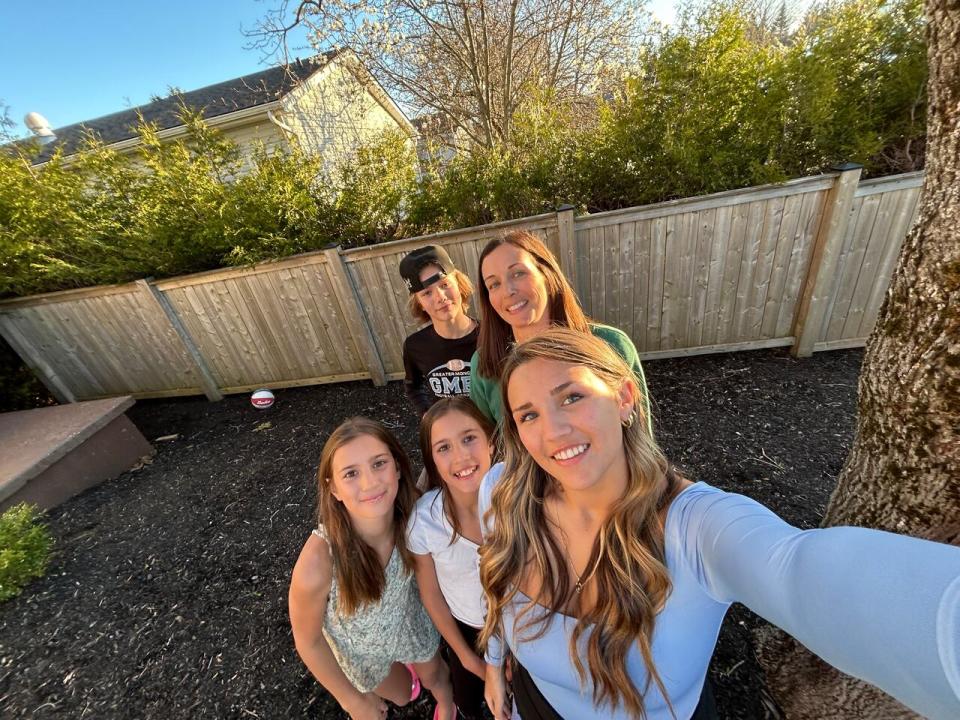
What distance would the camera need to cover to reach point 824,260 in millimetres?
3531

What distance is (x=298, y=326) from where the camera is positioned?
5043 mm

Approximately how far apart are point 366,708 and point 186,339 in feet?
18.6

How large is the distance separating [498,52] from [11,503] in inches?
393

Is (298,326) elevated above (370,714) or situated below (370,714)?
above

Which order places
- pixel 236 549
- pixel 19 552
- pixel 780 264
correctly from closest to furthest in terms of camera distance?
pixel 19 552, pixel 236 549, pixel 780 264

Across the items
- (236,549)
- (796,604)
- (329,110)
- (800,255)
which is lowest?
(236,549)

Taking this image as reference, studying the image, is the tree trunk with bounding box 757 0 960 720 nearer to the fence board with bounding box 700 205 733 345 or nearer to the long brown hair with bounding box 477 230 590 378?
the long brown hair with bounding box 477 230 590 378

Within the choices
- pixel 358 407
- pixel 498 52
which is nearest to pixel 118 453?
pixel 358 407

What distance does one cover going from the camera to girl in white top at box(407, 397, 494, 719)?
4.77ft

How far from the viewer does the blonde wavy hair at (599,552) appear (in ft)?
2.93

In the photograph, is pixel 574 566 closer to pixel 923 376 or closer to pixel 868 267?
pixel 923 376

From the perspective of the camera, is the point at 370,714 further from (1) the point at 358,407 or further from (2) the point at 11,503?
(2) the point at 11,503

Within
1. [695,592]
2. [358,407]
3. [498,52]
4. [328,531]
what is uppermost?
[498,52]

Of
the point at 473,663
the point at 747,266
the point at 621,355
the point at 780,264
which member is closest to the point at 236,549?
the point at 473,663
